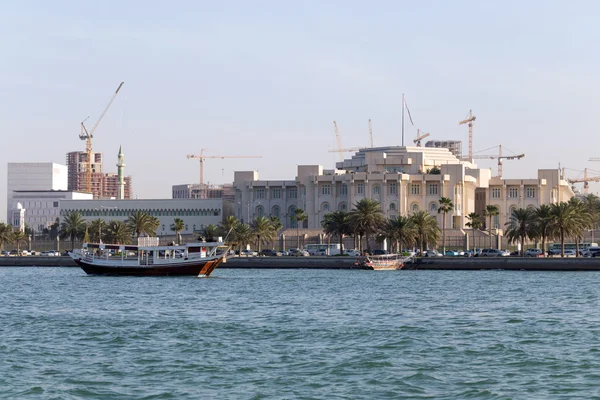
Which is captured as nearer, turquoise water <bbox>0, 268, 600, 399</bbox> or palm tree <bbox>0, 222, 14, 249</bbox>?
turquoise water <bbox>0, 268, 600, 399</bbox>

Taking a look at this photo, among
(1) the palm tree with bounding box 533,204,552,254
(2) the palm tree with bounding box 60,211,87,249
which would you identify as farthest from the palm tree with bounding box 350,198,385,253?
(2) the palm tree with bounding box 60,211,87,249

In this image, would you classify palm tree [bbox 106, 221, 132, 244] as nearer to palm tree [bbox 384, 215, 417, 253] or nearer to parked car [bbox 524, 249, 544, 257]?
palm tree [bbox 384, 215, 417, 253]

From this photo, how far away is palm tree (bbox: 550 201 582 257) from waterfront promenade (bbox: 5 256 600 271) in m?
6.23

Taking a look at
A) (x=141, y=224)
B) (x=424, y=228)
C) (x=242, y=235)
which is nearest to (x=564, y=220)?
(x=424, y=228)

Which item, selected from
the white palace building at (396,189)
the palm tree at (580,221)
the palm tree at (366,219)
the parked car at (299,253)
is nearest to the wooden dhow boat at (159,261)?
the palm tree at (366,219)

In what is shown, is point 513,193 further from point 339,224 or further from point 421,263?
point 421,263

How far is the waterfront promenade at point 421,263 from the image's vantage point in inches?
4577

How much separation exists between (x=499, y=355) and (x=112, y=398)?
1549 cm

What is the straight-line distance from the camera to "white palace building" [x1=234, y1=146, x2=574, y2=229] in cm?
18262

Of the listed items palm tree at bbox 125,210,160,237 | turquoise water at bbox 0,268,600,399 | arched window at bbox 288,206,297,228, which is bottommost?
turquoise water at bbox 0,268,600,399

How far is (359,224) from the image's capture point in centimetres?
13675

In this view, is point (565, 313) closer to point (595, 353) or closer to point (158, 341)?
point (595, 353)

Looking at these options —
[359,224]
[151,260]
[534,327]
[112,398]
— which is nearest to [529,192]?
[359,224]

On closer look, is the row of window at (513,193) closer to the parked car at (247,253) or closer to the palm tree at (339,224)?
the parked car at (247,253)
